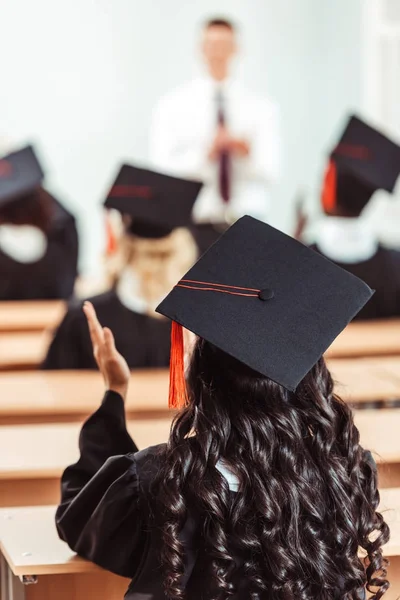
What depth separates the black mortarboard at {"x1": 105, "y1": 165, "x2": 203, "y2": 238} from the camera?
14.2 feet

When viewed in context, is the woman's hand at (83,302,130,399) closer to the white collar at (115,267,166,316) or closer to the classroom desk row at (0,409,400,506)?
the classroom desk row at (0,409,400,506)

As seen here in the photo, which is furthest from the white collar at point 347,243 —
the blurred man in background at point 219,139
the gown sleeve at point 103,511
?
the gown sleeve at point 103,511

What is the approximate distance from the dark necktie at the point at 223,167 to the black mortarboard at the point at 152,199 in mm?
2125

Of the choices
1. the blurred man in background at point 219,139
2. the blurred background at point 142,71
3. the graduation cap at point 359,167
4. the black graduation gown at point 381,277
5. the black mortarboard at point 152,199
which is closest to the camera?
the black mortarboard at point 152,199

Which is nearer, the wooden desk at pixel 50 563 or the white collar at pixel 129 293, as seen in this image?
the wooden desk at pixel 50 563

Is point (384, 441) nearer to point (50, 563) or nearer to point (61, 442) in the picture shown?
point (61, 442)

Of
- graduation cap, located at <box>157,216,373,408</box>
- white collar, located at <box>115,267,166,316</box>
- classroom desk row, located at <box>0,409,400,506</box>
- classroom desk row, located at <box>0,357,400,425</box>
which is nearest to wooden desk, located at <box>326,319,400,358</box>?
classroom desk row, located at <box>0,357,400,425</box>

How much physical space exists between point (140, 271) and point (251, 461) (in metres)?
2.72

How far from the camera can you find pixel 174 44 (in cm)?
877

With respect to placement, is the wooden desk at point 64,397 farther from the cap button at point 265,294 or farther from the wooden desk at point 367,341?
the cap button at point 265,294

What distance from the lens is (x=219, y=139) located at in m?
6.35

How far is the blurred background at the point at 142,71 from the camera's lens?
8.56 m

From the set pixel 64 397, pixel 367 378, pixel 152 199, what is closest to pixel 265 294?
pixel 64 397

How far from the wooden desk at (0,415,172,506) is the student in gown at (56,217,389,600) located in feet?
1.99
